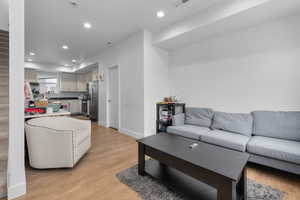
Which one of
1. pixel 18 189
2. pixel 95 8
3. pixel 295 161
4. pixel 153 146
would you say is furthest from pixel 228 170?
pixel 95 8

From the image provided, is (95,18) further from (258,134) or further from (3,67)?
(258,134)

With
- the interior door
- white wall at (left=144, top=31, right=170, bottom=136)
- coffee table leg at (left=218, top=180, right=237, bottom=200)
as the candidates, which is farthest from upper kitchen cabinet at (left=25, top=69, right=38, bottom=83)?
coffee table leg at (left=218, top=180, right=237, bottom=200)

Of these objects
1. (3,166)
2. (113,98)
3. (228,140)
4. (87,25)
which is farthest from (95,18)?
(228,140)

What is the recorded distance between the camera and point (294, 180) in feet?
5.94

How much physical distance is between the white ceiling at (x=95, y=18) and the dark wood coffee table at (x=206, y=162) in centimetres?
236

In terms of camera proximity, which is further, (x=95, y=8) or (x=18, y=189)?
(x=95, y=8)

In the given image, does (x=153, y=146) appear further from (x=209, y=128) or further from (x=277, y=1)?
(x=277, y=1)

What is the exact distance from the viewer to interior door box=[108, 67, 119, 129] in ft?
14.2

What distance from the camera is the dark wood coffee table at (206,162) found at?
44.3 inches

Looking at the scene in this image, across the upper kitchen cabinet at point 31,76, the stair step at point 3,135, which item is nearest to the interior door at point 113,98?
the stair step at point 3,135

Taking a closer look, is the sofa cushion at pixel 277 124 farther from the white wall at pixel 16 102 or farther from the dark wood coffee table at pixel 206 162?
the white wall at pixel 16 102

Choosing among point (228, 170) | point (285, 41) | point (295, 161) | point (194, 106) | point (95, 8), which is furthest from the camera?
point (194, 106)

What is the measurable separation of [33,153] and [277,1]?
407cm

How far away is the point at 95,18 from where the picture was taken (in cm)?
284
